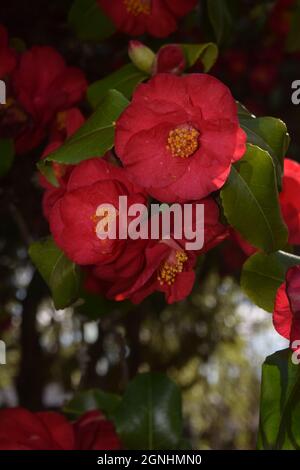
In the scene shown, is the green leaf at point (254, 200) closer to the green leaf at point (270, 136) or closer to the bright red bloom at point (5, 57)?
the green leaf at point (270, 136)

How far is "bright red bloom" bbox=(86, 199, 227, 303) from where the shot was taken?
762 mm

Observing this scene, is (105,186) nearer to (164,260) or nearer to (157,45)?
(164,260)

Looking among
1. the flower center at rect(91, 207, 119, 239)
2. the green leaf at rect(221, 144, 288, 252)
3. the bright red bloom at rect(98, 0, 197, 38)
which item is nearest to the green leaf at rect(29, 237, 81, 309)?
the flower center at rect(91, 207, 119, 239)

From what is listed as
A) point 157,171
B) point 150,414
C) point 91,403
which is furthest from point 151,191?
point 91,403

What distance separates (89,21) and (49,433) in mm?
585

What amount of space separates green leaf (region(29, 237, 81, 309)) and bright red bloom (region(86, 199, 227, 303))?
34 millimetres

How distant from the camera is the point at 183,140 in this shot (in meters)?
0.77

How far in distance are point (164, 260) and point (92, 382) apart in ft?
3.34

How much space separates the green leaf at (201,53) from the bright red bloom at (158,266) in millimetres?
243

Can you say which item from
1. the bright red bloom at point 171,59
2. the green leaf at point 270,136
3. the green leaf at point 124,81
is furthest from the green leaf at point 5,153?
the green leaf at point 270,136

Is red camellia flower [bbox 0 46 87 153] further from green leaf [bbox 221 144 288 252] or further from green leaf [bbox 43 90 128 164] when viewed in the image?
green leaf [bbox 221 144 288 252]

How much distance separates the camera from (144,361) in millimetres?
2834

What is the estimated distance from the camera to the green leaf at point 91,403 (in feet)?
3.92

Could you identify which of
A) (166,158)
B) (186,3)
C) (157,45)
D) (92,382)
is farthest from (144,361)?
(166,158)
